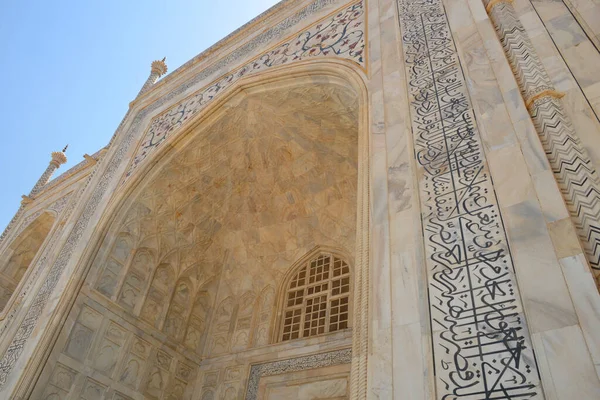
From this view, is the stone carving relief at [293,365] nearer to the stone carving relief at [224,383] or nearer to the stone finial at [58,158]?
the stone carving relief at [224,383]

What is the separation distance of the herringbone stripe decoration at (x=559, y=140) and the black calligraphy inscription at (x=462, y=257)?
39cm

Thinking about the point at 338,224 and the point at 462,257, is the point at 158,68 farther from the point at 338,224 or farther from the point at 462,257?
the point at 462,257

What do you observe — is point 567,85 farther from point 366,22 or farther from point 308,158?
point 308,158

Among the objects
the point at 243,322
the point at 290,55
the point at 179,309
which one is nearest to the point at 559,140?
the point at 290,55

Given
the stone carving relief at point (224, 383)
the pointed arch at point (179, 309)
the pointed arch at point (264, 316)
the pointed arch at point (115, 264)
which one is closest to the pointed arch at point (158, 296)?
the pointed arch at point (179, 309)

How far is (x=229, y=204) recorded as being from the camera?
7.49 metres

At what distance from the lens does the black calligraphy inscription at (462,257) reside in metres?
2.38

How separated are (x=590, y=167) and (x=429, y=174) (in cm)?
102

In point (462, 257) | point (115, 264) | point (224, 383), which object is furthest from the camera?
point (224, 383)

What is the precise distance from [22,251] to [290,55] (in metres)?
6.78

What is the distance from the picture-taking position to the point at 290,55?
6.34m

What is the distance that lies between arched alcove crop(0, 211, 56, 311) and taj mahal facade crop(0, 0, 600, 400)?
40mm

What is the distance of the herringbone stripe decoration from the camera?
2.58 m

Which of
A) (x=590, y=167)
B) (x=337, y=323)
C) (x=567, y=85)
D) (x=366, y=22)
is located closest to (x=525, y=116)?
(x=567, y=85)
